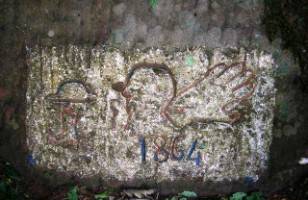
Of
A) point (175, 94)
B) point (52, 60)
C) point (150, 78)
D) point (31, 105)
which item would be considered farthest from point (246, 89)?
point (31, 105)

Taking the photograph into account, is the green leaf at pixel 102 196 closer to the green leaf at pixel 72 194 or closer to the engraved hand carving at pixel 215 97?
the green leaf at pixel 72 194

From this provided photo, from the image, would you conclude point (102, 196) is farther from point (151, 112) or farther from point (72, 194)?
point (151, 112)

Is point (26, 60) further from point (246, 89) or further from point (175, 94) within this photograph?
point (246, 89)

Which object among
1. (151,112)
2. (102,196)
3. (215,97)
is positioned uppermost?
(215,97)

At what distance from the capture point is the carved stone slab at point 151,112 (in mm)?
3531

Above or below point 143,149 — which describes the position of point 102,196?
below

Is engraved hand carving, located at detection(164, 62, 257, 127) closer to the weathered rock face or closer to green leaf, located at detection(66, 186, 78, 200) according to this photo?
the weathered rock face

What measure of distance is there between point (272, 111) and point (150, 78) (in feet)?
4.58

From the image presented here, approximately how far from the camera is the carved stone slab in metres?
3.53

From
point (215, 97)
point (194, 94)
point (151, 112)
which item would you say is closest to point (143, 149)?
point (151, 112)

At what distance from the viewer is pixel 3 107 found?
3713mm

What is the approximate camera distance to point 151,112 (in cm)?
361

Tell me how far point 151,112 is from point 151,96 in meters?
0.18

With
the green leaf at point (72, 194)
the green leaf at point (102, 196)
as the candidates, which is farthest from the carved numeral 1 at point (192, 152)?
the green leaf at point (72, 194)
